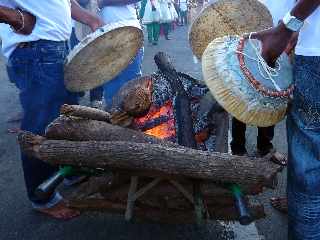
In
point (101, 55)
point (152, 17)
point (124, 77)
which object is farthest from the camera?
point (152, 17)

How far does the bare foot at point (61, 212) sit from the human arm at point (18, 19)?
1.48 m

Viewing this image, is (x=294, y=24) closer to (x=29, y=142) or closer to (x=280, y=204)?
(x=29, y=142)

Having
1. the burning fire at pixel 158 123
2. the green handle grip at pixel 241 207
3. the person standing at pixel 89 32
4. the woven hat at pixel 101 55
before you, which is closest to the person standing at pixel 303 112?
the green handle grip at pixel 241 207

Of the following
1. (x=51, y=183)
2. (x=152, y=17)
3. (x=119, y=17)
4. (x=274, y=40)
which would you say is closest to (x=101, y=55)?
(x=51, y=183)

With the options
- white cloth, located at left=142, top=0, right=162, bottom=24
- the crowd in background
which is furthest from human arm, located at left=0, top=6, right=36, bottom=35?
white cloth, located at left=142, top=0, right=162, bottom=24

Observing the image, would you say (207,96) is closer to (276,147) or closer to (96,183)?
(96,183)

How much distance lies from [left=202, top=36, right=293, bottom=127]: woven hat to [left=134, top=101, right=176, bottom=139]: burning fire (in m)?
0.90

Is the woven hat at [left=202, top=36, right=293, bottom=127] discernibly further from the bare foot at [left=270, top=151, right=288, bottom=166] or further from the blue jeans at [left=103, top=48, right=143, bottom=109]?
the blue jeans at [left=103, top=48, right=143, bottom=109]

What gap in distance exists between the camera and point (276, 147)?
4.87 m

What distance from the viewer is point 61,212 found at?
3.63 m

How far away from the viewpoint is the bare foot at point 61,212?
360cm

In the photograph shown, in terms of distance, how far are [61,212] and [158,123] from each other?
113 centimetres

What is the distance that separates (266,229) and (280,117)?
1.19 m

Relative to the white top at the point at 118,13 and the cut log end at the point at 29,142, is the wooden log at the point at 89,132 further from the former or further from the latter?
the white top at the point at 118,13
